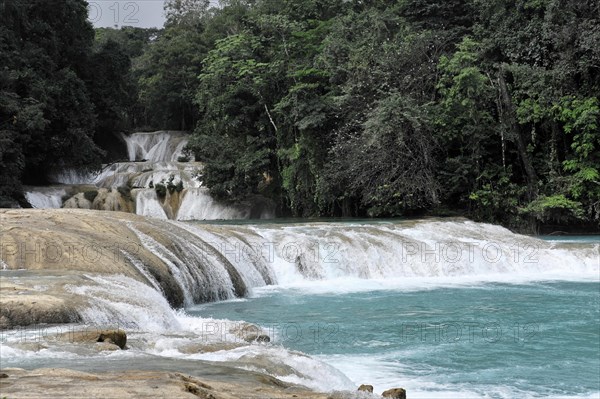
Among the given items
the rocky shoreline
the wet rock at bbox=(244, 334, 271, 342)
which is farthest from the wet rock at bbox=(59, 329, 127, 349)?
the wet rock at bbox=(244, 334, 271, 342)

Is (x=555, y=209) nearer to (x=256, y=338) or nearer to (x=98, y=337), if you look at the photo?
(x=256, y=338)

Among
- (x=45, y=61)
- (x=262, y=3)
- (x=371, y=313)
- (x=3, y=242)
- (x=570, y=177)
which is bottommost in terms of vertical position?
(x=371, y=313)

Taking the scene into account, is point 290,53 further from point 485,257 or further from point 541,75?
point 485,257

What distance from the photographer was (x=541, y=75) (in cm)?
2153

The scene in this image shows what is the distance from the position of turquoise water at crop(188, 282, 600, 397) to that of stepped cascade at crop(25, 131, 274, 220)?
13.6 meters

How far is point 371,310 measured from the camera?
36.6ft

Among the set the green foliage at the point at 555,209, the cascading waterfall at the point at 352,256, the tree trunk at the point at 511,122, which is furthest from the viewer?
the tree trunk at the point at 511,122

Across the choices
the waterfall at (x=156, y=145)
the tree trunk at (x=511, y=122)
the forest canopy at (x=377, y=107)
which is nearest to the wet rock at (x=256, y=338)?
the forest canopy at (x=377, y=107)

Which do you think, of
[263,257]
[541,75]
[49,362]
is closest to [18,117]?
[263,257]

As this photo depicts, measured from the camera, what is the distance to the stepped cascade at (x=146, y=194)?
24.4 meters

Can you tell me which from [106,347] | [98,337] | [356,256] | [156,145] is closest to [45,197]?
[156,145]

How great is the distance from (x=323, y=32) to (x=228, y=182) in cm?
744

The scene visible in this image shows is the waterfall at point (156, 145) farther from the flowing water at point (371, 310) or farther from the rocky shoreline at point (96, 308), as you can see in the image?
the rocky shoreline at point (96, 308)

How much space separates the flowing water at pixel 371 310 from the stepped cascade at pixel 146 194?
10565mm
